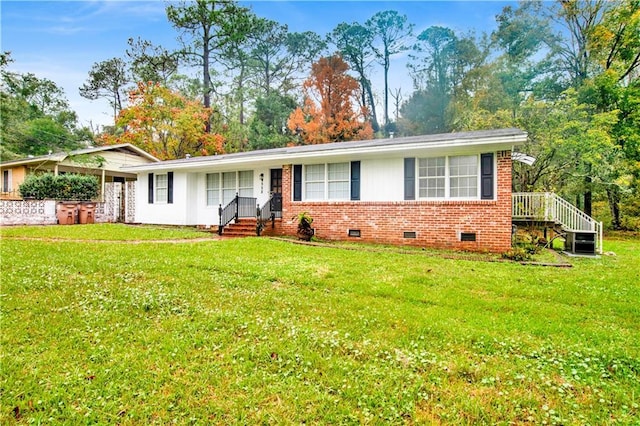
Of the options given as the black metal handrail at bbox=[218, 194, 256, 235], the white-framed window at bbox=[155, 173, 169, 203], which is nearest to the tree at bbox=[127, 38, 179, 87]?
the white-framed window at bbox=[155, 173, 169, 203]

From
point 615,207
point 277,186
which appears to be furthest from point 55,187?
point 615,207

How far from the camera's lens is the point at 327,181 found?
11.8m

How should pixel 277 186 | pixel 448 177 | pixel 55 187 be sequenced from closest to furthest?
pixel 448 177, pixel 277 186, pixel 55 187

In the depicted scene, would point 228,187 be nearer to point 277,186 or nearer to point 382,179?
point 277,186

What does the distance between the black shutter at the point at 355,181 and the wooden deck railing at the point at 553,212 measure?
5.22m

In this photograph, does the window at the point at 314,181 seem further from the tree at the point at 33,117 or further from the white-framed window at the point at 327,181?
the tree at the point at 33,117

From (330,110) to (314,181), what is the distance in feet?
53.2

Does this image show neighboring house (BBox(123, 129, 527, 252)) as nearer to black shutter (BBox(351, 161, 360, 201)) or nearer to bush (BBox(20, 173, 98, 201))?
black shutter (BBox(351, 161, 360, 201))

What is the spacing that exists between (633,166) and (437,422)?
2025 centimetres

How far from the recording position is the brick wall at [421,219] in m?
9.46

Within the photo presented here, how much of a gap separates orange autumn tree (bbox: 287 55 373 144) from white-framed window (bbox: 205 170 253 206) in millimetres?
12883

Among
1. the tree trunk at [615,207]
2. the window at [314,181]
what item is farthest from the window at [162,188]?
the tree trunk at [615,207]

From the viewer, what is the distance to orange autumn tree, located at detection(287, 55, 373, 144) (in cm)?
2638

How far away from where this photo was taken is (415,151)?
33.2 feet
